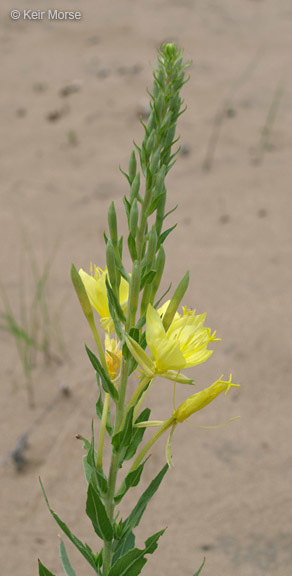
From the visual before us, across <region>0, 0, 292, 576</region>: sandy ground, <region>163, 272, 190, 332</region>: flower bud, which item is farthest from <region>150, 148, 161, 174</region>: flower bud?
<region>0, 0, 292, 576</region>: sandy ground

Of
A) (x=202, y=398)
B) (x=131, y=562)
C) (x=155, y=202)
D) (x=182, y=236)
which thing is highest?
(x=182, y=236)

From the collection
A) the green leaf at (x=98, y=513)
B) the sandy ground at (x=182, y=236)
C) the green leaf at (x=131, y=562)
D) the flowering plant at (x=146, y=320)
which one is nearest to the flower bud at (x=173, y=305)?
the flowering plant at (x=146, y=320)

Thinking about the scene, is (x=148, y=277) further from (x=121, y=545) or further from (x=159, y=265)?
(x=121, y=545)

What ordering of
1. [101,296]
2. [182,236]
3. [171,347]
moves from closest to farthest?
[171,347] < [101,296] < [182,236]

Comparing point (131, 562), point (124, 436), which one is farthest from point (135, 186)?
point (131, 562)

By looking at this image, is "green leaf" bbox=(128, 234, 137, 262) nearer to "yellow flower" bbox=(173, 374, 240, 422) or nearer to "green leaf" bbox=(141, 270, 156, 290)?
"green leaf" bbox=(141, 270, 156, 290)

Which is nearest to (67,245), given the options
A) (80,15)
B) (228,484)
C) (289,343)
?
(289,343)
